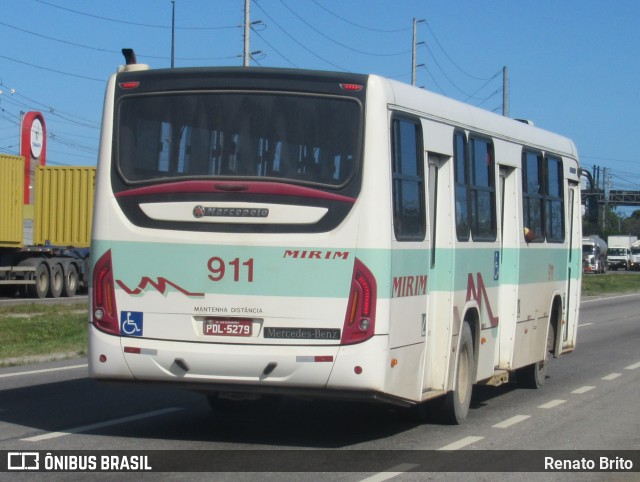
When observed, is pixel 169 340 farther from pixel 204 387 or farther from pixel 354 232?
pixel 354 232

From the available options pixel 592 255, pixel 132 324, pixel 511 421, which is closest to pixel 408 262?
pixel 132 324

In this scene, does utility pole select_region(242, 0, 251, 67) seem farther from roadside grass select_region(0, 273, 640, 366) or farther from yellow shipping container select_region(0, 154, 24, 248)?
roadside grass select_region(0, 273, 640, 366)

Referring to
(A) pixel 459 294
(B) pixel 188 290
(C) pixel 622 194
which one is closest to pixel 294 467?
(B) pixel 188 290

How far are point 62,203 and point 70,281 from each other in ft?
8.49

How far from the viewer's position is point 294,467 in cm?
909

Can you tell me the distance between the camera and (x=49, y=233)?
127ft

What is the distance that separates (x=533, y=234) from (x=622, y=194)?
410ft

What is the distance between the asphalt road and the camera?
9.92 m

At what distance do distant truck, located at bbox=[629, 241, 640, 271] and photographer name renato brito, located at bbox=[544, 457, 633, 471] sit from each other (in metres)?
106

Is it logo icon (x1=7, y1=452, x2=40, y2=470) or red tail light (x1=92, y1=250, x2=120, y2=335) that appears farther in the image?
red tail light (x1=92, y1=250, x2=120, y2=335)

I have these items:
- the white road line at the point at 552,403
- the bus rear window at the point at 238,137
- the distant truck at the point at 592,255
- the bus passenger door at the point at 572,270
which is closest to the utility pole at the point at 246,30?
the bus passenger door at the point at 572,270

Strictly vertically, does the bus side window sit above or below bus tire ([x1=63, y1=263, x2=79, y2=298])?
above

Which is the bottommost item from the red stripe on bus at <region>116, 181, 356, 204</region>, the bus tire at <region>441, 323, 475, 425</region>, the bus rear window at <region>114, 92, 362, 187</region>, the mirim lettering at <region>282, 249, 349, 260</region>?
the bus tire at <region>441, 323, 475, 425</region>

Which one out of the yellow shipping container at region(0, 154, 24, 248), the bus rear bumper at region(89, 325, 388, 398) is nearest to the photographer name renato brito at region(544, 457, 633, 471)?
the bus rear bumper at region(89, 325, 388, 398)
